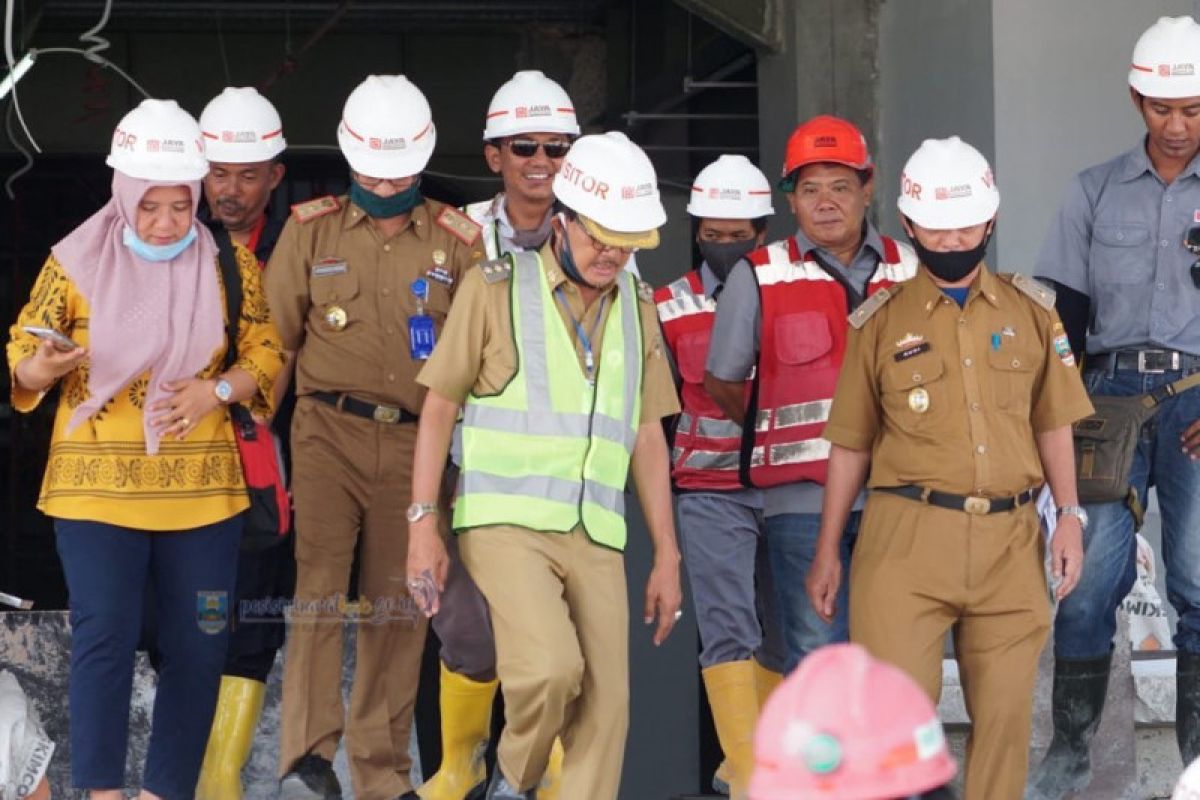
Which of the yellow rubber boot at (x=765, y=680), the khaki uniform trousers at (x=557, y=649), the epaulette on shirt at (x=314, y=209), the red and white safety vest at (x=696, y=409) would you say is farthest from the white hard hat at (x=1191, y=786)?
the epaulette on shirt at (x=314, y=209)

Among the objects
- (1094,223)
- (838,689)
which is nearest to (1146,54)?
(1094,223)

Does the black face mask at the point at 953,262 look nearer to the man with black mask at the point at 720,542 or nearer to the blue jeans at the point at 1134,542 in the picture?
the blue jeans at the point at 1134,542

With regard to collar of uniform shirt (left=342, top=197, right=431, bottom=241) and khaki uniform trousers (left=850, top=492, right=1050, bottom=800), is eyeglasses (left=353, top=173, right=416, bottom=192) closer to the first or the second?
collar of uniform shirt (left=342, top=197, right=431, bottom=241)

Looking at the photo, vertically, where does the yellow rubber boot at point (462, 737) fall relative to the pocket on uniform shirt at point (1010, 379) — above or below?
below

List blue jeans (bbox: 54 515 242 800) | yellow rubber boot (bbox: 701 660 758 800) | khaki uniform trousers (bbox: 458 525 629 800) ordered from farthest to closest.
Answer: yellow rubber boot (bbox: 701 660 758 800)
blue jeans (bbox: 54 515 242 800)
khaki uniform trousers (bbox: 458 525 629 800)

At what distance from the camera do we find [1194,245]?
249 inches

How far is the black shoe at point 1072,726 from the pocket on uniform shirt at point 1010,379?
1036mm

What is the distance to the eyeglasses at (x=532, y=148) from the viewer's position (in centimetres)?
694

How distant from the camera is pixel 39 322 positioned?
5648 mm

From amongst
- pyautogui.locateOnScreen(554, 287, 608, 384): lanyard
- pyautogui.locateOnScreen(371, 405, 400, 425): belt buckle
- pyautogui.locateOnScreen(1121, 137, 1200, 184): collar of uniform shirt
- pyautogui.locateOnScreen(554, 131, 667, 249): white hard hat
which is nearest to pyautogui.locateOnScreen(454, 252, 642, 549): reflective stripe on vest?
pyautogui.locateOnScreen(554, 287, 608, 384): lanyard

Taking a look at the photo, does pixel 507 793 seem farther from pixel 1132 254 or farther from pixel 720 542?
pixel 1132 254

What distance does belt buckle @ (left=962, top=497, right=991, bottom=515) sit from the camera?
5.79 meters

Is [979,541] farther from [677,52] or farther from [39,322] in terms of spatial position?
[677,52]

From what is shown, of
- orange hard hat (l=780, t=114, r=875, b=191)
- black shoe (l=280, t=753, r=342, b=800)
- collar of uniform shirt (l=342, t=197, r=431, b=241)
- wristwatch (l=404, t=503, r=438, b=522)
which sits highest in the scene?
orange hard hat (l=780, t=114, r=875, b=191)
